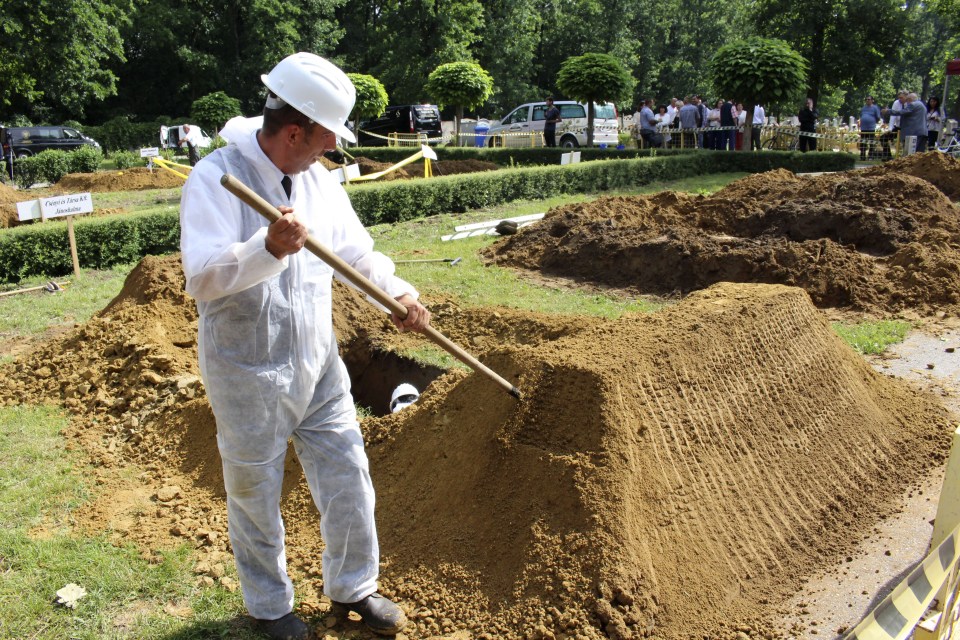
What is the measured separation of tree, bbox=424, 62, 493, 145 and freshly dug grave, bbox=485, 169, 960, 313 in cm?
1258

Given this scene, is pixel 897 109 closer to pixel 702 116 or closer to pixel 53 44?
pixel 702 116

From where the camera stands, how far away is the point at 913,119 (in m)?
17.8

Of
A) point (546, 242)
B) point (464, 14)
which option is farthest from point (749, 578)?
point (464, 14)

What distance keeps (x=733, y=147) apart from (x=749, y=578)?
751 inches

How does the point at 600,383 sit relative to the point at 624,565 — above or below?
above

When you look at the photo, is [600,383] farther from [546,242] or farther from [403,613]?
[546,242]

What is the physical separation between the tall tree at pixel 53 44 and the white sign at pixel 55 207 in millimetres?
19432

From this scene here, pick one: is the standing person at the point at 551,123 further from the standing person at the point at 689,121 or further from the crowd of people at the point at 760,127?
the standing person at the point at 689,121

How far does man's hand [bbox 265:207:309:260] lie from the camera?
2.30 m

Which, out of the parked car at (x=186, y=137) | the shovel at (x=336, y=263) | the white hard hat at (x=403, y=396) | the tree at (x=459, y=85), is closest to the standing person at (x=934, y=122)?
the tree at (x=459, y=85)

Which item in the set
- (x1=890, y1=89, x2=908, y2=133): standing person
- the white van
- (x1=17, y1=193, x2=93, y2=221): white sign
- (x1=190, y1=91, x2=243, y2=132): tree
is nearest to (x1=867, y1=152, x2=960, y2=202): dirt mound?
(x1=890, y1=89, x2=908, y2=133): standing person

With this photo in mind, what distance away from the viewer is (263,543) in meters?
2.80

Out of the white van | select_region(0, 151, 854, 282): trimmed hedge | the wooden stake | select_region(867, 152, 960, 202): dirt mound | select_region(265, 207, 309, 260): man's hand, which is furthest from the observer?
the white van

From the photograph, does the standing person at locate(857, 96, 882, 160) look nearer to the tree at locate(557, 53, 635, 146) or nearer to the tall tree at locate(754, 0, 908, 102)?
the tree at locate(557, 53, 635, 146)
